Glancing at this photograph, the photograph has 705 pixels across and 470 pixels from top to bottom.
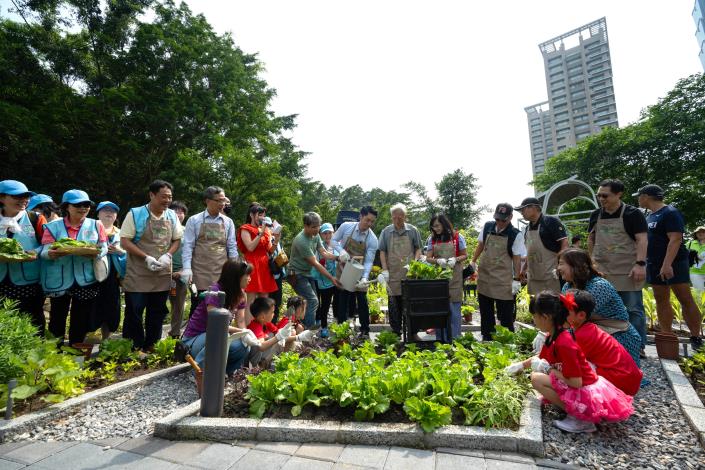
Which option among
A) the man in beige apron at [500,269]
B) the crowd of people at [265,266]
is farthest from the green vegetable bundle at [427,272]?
the man in beige apron at [500,269]

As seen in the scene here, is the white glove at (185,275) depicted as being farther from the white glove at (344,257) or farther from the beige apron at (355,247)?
the beige apron at (355,247)

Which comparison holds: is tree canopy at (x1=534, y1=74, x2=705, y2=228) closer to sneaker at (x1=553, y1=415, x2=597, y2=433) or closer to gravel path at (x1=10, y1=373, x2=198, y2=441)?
sneaker at (x1=553, y1=415, x2=597, y2=433)

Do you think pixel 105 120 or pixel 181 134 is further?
pixel 181 134

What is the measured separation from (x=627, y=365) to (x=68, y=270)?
218 inches

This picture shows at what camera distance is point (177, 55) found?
1681 cm

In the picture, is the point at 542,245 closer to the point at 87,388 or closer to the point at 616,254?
the point at 616,254

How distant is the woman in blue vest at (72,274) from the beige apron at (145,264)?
366 millimetres

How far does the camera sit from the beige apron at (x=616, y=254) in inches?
167

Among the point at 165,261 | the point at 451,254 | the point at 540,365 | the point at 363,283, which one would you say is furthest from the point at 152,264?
the point at 540,365

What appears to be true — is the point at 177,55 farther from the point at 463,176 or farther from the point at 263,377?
the point at 463,176

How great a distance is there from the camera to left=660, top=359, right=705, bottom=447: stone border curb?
8.33 feet

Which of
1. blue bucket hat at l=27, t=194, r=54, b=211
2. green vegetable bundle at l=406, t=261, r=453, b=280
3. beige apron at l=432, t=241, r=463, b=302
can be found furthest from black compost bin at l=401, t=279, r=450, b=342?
blue bucket hat at l=27, t=194, r=54, b=211

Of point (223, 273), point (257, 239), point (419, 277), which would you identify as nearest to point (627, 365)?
point (419, 277)

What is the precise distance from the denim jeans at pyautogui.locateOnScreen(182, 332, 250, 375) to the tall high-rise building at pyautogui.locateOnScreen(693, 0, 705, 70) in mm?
61085
